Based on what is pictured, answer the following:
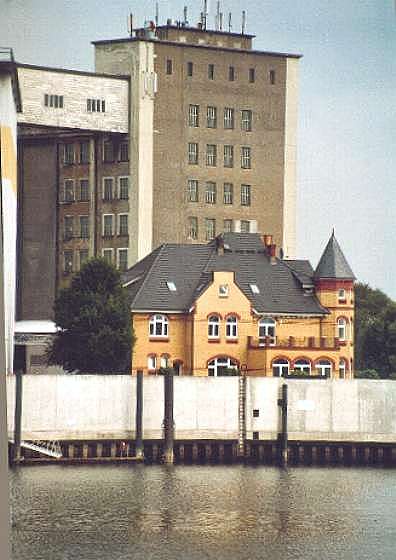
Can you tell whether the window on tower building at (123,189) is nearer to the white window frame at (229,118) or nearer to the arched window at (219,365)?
the white window frame at (229,118)

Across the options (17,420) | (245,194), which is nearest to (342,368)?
(245,194)

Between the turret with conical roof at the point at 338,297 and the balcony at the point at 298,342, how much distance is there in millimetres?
58

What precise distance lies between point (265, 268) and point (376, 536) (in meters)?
8.09

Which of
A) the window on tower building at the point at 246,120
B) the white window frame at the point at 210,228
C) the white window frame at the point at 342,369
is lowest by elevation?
the white window frame at the point at 342,369

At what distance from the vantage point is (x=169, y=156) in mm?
20234

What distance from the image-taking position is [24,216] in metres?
19.6

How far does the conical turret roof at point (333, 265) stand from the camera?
17.8 meters

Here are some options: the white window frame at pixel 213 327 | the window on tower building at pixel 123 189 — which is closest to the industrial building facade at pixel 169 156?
the window on tower building at pixel 123 189

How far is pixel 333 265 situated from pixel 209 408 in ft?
8.34

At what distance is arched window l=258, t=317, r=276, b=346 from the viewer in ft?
59.0

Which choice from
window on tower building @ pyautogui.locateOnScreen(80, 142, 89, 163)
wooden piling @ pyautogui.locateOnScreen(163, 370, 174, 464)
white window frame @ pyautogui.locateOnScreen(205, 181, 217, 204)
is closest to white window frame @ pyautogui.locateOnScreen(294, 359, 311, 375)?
wooden piling @ pyautogui.locateOnScreen(163, 370, 174, 464)

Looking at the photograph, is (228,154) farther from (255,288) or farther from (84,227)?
(255,288)

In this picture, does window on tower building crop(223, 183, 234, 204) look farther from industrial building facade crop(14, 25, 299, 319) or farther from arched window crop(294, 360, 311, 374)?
arched window crop(294, 360, 311, 374)

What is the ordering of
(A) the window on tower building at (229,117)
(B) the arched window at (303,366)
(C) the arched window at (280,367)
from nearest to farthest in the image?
(C) the arched window at (280,367) < (B) the arched window at (303,366) < (A) the window on tower building at (229,117)
